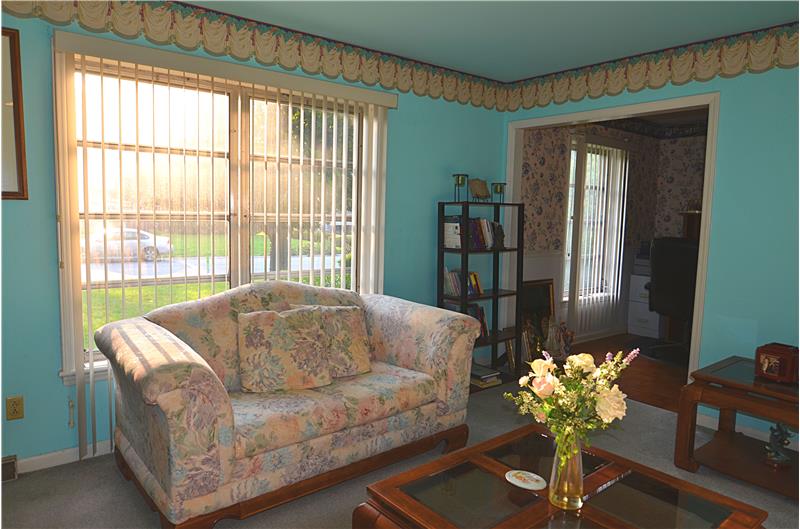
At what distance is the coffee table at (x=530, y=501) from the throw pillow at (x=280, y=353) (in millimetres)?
879

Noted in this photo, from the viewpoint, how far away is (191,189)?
3078mm

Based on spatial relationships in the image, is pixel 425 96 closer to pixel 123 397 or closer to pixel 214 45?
pixel 214 45

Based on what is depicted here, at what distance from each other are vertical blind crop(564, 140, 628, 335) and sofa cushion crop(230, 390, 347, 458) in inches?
144

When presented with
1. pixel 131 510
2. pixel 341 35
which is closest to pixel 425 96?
pixel 341 35

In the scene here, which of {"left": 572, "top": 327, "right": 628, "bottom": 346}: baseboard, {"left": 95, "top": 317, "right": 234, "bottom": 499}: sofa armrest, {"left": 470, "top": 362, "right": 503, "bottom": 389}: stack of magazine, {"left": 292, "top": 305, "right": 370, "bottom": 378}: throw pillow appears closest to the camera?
{"left": 95, "top": 317, "right": 234, "bottom": 499}: sofa armrest

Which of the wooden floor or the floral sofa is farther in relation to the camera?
the wooden floor

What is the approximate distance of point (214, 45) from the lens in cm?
306

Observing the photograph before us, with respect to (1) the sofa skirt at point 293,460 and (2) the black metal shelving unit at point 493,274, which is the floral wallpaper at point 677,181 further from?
(1) the sofa skirt at point 293,460

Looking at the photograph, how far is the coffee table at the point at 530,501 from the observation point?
1761 mm

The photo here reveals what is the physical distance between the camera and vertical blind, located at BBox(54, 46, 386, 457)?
9.04ft

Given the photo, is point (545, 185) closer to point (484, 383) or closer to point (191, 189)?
point (484, 383)

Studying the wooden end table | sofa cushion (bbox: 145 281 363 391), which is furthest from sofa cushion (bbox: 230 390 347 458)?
the wooden end table

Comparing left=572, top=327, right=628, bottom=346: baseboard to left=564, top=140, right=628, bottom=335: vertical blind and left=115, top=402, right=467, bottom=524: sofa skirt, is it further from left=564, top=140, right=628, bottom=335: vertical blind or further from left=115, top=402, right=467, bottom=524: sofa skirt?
left=115, top=402, right=467, bottom=524: sofa skirt

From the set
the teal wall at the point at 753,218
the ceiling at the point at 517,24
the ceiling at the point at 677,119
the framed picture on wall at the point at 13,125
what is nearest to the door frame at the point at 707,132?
the teal wall at the point at 753,218
